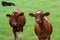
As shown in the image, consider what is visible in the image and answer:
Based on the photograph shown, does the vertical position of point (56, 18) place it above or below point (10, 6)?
above

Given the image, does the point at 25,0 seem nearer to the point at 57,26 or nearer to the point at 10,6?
the point at 10,6

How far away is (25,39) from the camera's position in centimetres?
1402

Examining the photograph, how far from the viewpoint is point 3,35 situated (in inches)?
595

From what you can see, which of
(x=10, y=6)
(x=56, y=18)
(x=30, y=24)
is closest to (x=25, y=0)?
(x=10, y=6)

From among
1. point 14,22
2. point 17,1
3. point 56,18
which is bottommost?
point 17,1

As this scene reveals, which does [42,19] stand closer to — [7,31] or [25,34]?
[25,34]

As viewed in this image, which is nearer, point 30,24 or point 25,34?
point 25,34

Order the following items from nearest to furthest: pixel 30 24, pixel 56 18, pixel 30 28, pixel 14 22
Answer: pixel 14 22 < pixel 30 28 < pixel 30 24 < pixel 56 18

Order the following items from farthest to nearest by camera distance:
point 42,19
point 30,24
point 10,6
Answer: point 10,6 < point 30,24 < point 42,19

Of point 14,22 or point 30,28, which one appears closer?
point 14,22

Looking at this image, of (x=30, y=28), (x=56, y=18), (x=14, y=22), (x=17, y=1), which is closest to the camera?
(x=14, y=22)

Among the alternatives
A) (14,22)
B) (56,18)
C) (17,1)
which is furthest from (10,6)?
(14,22)

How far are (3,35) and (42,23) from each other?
196 inches

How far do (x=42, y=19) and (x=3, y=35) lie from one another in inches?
200
